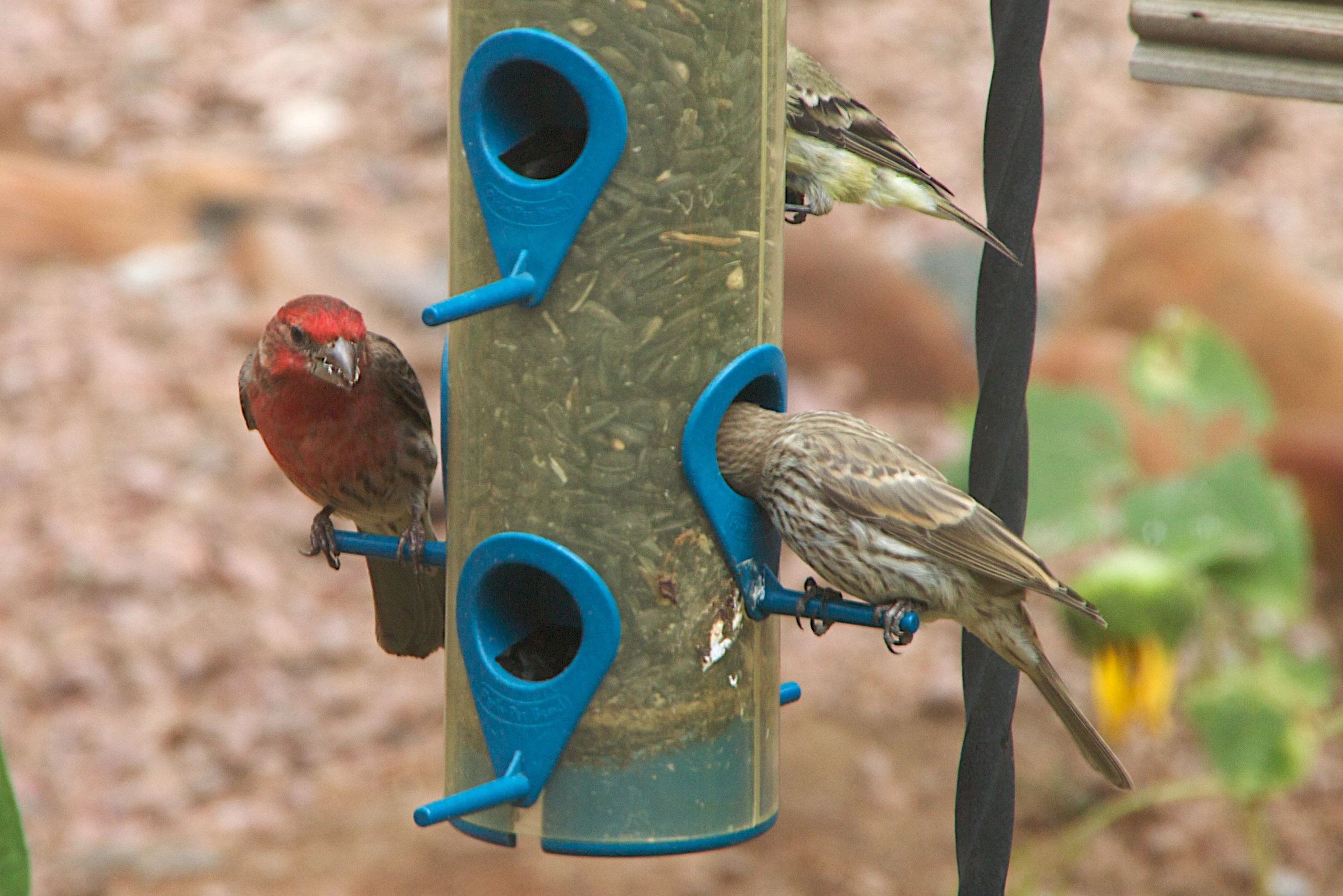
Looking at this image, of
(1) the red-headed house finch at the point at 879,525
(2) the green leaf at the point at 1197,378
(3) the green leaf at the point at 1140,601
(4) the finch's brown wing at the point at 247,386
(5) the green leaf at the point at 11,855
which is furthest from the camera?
(2) the green leaf at the point at 1197,378

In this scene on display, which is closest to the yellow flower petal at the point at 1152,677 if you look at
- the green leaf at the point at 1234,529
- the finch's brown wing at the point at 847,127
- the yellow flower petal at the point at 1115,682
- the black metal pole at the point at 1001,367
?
the yellow flower petal at the point at 1115,682

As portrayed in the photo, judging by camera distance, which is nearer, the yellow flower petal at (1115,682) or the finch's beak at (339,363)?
the finch's beak at (339,363)

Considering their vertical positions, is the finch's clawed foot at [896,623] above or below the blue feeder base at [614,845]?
above

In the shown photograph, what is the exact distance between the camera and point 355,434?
14.6 ft

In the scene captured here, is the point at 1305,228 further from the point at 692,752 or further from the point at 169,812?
the point at 692,752

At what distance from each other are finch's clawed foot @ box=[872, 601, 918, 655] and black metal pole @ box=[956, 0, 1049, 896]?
35 cm

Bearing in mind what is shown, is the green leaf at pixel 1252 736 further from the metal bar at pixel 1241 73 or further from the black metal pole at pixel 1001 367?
the black metal pole at pixel 1001 367

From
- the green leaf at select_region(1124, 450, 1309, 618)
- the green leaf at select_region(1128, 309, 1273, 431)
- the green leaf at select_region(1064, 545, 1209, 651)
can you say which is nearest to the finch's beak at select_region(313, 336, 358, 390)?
the green leaf at select_region(1064, 545, 1209, 651)

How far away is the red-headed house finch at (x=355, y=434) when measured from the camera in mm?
4230

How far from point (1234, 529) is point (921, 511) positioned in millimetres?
3746

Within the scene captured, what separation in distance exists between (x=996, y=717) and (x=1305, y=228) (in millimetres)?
9583

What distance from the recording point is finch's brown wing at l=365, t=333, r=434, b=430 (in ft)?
14.6

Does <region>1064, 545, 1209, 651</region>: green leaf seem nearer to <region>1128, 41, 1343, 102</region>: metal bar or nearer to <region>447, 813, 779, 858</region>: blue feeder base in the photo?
<region>1128, 41, 1343, 102</region>: metal bar

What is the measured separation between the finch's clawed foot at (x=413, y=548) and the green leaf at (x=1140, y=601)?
127 inches
